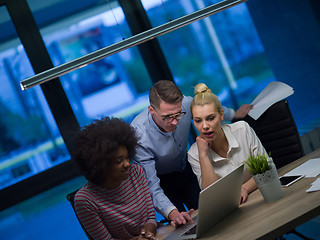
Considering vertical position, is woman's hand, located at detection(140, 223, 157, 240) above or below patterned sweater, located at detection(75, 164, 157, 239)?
below

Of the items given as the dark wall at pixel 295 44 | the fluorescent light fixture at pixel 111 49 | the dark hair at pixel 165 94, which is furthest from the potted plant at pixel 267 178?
the dark wall at pixel 295 44

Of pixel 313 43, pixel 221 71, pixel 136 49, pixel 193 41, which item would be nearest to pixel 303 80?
pixel 313 43

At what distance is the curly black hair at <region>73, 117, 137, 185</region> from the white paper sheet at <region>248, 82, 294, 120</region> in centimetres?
108

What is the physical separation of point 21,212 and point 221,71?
2367 mm

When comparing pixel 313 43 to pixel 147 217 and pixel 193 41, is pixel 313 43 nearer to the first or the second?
pixel 193 41

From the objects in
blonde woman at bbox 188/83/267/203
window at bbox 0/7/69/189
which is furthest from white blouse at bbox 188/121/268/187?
window at bbox 0/7/69/189

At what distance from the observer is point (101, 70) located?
4039 millimetres

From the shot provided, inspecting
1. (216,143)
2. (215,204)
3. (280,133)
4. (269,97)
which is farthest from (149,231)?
(269,97)

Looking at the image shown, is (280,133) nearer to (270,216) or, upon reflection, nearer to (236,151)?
(236,151)

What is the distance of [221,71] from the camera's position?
4.29 metres

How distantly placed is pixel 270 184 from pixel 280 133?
1041mm

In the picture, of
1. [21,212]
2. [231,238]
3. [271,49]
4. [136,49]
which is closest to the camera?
[231,238]

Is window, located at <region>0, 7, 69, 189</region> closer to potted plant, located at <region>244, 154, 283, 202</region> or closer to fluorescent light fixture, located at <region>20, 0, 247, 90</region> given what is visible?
fluorescent light fixture, located at <region>20, 0, 247, 90</region>

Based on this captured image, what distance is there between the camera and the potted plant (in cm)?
180
